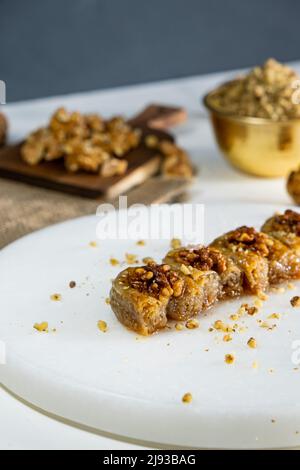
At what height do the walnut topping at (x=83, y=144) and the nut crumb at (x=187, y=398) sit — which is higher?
the walnut topping at (x=83, y=144)

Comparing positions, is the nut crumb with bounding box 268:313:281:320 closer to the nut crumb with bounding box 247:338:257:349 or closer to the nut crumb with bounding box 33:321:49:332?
the nut crumb with bounding box 247:338:257:349

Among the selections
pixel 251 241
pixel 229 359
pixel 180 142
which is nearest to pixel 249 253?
pixel 251 241

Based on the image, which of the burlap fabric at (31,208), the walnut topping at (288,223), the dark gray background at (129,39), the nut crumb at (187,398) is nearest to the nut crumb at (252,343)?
the nut crumb at (187,398)

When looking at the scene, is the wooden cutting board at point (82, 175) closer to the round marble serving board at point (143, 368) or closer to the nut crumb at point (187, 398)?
the round marble serving board at point (143, 368)

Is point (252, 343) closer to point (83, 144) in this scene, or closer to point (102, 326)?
point (102, 326)

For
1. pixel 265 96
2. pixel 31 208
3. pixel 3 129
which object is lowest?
pixel 31 208

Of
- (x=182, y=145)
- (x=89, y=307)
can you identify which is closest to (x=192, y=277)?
(x=89, y=307)

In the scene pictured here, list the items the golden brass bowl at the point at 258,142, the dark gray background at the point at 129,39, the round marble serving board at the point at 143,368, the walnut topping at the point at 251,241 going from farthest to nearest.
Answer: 1. the dark gray background at the point at 129,39
2. the golden brass bowl at the point at 258,142
3. the walnut topping at the point at 251,241
4. the round marble serving board at the point at 143,368

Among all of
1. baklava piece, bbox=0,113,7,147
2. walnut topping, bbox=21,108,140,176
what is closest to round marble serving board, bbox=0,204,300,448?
walnut topping, bbox=21,108,140,176
